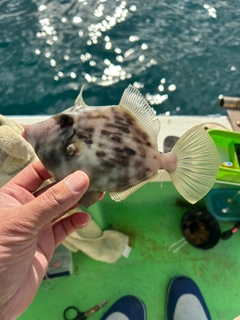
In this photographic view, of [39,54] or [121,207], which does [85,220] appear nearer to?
[121,207]

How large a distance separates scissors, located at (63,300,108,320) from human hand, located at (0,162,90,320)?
89 cm

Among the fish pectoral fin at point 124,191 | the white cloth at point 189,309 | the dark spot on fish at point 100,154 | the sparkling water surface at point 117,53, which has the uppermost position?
the dark spot on fish at point 100,154

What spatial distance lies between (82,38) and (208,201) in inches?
159

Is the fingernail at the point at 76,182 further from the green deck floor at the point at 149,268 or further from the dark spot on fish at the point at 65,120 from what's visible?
the green deck floor at the point at 149,268

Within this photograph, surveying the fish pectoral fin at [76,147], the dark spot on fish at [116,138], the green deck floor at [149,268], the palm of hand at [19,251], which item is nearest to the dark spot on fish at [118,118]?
the dark spot on fish at [116,138]

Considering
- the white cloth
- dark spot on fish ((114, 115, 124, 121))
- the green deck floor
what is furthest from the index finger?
the white cloth

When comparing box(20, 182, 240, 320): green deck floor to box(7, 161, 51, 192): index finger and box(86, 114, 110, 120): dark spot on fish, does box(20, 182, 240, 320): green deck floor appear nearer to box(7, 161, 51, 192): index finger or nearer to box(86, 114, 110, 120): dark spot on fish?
box(7, 161, 51, 192): index finger

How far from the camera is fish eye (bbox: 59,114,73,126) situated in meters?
1.54

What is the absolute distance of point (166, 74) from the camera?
212 inches

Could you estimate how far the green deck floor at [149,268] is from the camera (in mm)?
2904

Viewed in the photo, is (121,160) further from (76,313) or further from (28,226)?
(76,313)

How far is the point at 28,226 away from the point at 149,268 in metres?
1.89

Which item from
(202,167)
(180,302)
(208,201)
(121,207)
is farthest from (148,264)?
(202,167)

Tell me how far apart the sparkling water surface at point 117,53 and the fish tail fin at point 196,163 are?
133 inches
